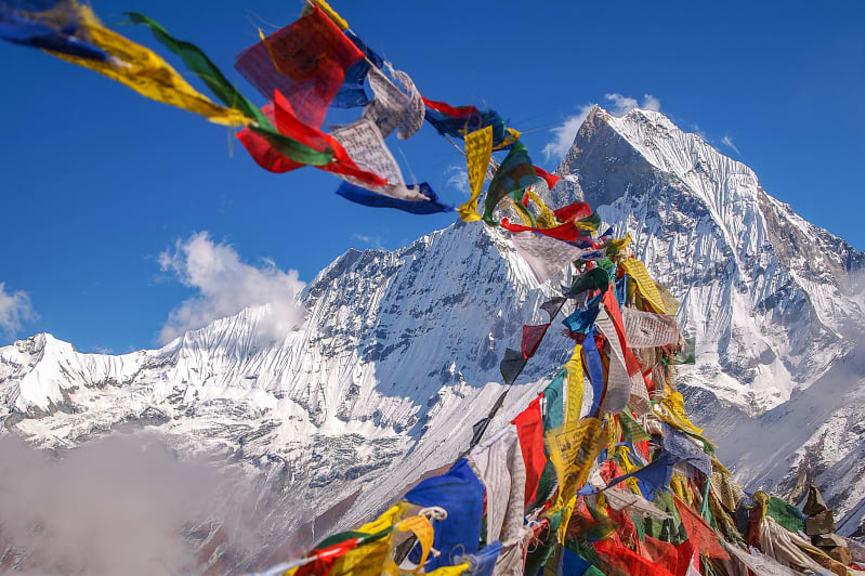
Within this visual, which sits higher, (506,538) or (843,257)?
(843,257)

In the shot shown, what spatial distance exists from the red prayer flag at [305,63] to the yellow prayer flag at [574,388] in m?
3.03

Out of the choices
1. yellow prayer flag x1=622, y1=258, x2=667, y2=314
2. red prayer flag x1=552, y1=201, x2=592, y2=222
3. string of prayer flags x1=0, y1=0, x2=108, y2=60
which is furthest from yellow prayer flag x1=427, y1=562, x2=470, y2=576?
yellow prayer flag x1=622, y1=258, x2=667, y2=314

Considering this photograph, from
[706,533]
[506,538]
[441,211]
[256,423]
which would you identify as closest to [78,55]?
[441,211]

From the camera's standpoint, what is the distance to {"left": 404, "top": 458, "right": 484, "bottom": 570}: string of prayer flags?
3910mm

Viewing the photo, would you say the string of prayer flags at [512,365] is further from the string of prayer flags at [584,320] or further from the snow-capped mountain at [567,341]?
the snow-capped mountain at [567,341]

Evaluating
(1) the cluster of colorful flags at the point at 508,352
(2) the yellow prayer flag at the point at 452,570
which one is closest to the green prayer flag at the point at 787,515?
(1) the cluster of colorful flags at the point at 508,352

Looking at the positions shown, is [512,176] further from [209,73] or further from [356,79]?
[209,73]

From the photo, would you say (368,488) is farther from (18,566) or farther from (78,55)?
(78,55)

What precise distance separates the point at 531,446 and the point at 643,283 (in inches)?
142

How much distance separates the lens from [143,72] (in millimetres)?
2549

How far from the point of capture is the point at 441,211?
3.76 meters

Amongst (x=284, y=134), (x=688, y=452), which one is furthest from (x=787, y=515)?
(x=284, y=134)

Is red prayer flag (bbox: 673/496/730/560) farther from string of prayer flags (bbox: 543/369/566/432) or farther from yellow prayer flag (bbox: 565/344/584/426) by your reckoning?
string of prayer flags (bbox: 543/369/566/432)

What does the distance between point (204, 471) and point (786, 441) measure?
151318mm
